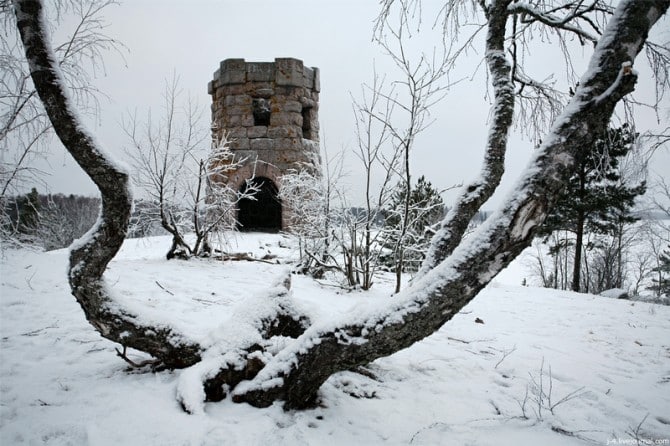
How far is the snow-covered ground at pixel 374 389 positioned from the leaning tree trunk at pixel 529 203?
22.0 inches

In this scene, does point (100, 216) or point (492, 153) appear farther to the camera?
point (492, 153)

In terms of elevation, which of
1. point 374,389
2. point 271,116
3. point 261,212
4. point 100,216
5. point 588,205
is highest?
point 271,116

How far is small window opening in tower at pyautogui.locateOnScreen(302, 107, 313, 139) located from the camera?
10.9 meters

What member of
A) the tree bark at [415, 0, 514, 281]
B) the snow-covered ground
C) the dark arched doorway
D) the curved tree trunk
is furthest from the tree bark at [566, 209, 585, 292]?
the curved tree trunk

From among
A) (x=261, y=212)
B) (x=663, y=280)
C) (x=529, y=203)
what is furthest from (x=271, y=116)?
(x=663, y=280)

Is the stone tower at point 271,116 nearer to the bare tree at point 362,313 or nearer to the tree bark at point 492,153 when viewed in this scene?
the tree bark at point 492,153

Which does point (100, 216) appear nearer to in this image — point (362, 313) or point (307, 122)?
point (362, 313)

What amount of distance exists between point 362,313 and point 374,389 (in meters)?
0.76

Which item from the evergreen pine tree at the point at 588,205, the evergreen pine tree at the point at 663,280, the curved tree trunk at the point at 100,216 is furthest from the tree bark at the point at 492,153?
the evergreen pine tree at the point at 663,280

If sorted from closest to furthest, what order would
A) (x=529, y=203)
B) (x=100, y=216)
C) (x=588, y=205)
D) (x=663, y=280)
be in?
1. (x=529, y=203)
2. (x=100, y=216)
3. (x=588, y=205)
4. (x=663, y=280)

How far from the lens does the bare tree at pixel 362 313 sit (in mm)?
1759

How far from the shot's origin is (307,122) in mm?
11008

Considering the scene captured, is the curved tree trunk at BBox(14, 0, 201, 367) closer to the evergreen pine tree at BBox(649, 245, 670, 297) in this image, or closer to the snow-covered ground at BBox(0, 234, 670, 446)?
the snow-covered ground at BBox(0, 234, 670, 446)

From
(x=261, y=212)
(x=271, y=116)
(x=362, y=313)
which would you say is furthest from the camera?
(x=261, y=212)
